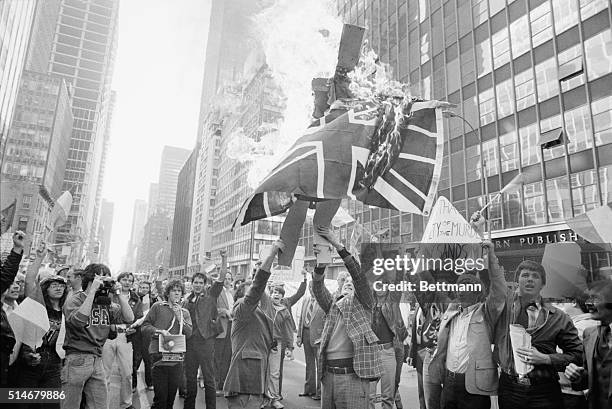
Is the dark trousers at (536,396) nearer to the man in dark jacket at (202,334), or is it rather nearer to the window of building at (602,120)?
the man in dark jacket at (202,334)

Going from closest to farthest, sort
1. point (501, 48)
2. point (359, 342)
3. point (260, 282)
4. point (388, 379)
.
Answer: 1. point (260, 282)
2. point (359, 342)
3. point (388, 379)
4. point (501, 48)

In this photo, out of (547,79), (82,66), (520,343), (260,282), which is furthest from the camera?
(82,66)

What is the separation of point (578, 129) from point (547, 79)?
3.29m

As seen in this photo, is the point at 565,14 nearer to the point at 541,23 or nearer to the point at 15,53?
the point at 541,23

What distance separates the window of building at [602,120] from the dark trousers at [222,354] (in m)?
19.1

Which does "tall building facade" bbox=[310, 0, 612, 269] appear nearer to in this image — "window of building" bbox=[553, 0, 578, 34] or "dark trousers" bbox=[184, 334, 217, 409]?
"window of building" bbox=[553, 0, 578, 34]

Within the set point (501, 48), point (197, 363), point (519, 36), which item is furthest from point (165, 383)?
point (501, 48)

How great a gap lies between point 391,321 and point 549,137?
1873 cm

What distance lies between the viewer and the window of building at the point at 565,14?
2009 cm

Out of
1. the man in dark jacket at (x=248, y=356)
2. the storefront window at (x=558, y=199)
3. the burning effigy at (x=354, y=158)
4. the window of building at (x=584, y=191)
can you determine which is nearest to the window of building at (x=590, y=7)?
the window of building at (x=584, y=191)

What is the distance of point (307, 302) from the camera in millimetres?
9625

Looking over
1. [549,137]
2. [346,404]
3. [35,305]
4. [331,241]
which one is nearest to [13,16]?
[35,305]

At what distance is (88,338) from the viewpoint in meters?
4.95

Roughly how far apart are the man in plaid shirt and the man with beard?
1878 mm
